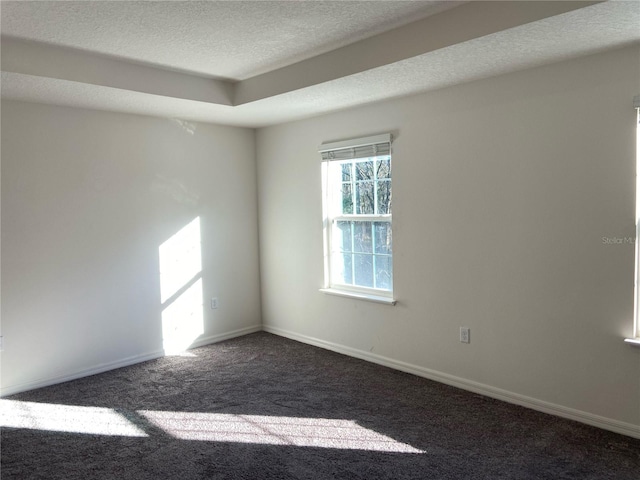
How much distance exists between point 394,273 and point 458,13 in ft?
6.74

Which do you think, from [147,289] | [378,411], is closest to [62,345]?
[147,289]

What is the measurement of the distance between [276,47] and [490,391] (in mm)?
2755

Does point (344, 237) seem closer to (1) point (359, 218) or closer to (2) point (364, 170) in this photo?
(1) point (359, 218)

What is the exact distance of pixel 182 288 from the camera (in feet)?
15.5

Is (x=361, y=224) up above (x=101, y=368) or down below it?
above

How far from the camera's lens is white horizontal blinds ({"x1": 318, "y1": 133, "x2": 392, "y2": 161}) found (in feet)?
13.1

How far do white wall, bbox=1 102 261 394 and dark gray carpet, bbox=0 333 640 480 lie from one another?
0.36 m

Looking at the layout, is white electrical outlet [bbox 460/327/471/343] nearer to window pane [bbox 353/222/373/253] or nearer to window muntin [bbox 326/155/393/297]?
window muntin [bbox 326/155/393/297]

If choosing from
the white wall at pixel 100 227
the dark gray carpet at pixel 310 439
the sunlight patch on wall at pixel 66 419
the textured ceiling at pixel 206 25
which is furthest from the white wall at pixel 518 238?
the sunlight patch on wall at pixel 66 419

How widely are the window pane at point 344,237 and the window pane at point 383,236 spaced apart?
327 mm

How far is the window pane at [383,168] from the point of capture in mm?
4082

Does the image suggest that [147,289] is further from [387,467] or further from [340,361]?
[387,467]

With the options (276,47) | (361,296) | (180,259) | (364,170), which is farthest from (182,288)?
(276,47)

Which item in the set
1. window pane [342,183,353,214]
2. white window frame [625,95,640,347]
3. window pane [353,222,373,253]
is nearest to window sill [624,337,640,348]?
white window frame [625,95,640,347]
